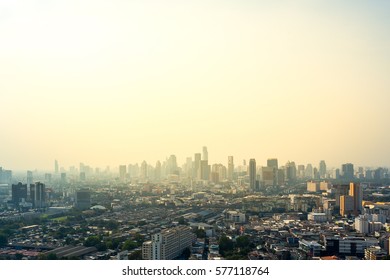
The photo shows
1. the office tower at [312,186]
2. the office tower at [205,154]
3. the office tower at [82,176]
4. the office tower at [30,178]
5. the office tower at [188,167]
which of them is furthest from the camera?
the office tower at [312,186]

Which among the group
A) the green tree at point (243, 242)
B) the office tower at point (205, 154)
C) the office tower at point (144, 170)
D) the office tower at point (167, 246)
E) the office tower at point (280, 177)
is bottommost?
the green tree at point (243, 242)

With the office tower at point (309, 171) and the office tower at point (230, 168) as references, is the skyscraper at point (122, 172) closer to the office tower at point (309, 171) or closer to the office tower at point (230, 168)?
the office tower at point (230, 168)

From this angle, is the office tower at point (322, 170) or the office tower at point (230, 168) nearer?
the office tower at point (230, 168)

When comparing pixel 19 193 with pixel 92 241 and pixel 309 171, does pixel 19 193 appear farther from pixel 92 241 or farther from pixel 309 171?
pixel 309 171

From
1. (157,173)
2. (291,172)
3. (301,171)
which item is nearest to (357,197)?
(301,171)

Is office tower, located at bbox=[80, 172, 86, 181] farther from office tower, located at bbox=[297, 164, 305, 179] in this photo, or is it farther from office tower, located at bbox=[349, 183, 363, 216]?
office tower, located at bbox=[349, 183, 363, 216]

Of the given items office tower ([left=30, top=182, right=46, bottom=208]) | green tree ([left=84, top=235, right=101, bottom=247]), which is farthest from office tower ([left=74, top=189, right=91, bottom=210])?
green tree ([left=84, top=235, right=101, bottom=247])

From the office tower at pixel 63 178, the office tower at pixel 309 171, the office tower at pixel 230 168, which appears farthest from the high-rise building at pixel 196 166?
the office tower at pixel 63 178
